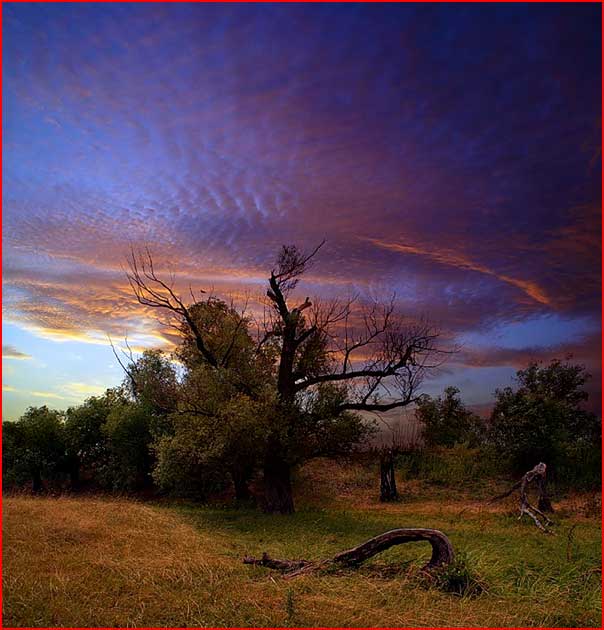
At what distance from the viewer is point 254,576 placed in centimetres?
1125

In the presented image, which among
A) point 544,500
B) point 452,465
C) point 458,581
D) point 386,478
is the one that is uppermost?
point 458,581

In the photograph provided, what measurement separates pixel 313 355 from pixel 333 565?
46.5ft

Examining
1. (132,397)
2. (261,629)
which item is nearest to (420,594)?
(261,629)

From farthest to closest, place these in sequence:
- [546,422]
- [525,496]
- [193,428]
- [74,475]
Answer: [74,475] < [546,422] < [193,428] < [525,496]

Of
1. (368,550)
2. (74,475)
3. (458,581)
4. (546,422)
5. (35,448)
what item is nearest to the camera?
(458,581)

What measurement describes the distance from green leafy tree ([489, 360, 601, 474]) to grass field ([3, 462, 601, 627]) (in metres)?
9.24

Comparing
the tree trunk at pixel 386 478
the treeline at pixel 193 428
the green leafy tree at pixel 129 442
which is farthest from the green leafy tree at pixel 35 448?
the tree trunk at pixel 386 478

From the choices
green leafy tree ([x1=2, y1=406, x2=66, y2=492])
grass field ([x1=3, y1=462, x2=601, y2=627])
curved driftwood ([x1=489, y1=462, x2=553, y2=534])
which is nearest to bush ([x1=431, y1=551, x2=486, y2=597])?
grass field ([x1=3, y1=462, x2=601, y2=627])

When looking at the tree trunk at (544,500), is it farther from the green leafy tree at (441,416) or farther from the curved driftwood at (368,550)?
the curved driftwood at (368,550)

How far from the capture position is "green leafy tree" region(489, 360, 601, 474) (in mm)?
30156

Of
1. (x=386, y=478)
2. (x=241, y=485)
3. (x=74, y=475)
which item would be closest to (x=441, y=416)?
(x=386, y=478)

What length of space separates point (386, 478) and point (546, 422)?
8.92 m

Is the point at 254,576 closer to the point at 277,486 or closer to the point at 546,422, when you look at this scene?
the point at 277,486

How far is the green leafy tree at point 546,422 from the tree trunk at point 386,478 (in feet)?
20.6
